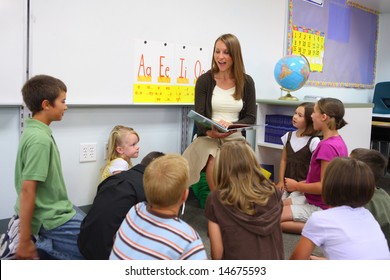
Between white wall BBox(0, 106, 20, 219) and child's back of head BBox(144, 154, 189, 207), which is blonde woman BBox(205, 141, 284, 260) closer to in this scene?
child's back of head BBox(144, 154, 189, 207)

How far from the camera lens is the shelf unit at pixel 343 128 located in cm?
303

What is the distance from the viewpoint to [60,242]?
173 cm

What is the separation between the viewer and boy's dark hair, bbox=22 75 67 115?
171cm

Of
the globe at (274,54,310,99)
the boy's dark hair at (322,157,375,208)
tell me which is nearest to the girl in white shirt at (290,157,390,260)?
the boy's dark hair at (322,157,375,208)

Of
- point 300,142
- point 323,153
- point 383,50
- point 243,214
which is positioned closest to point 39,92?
point 243,214

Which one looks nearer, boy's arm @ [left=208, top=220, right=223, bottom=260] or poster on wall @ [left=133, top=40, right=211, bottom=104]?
boy's arm @ [left=208, top=220, right=223, bottom=260]

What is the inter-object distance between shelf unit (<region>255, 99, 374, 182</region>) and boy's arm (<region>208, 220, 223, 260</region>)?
177 centimetres

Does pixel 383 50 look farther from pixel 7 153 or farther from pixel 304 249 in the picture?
pixel 7 153

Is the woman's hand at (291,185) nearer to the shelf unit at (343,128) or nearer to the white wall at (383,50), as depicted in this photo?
the shelf unit at (343,128)

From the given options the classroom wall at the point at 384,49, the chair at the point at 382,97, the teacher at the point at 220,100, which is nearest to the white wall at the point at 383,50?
the classroom wall at the point at 384,49

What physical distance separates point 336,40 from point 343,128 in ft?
6.03

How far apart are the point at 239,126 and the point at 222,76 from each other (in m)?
0.43

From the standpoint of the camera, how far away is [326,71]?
4363mm
